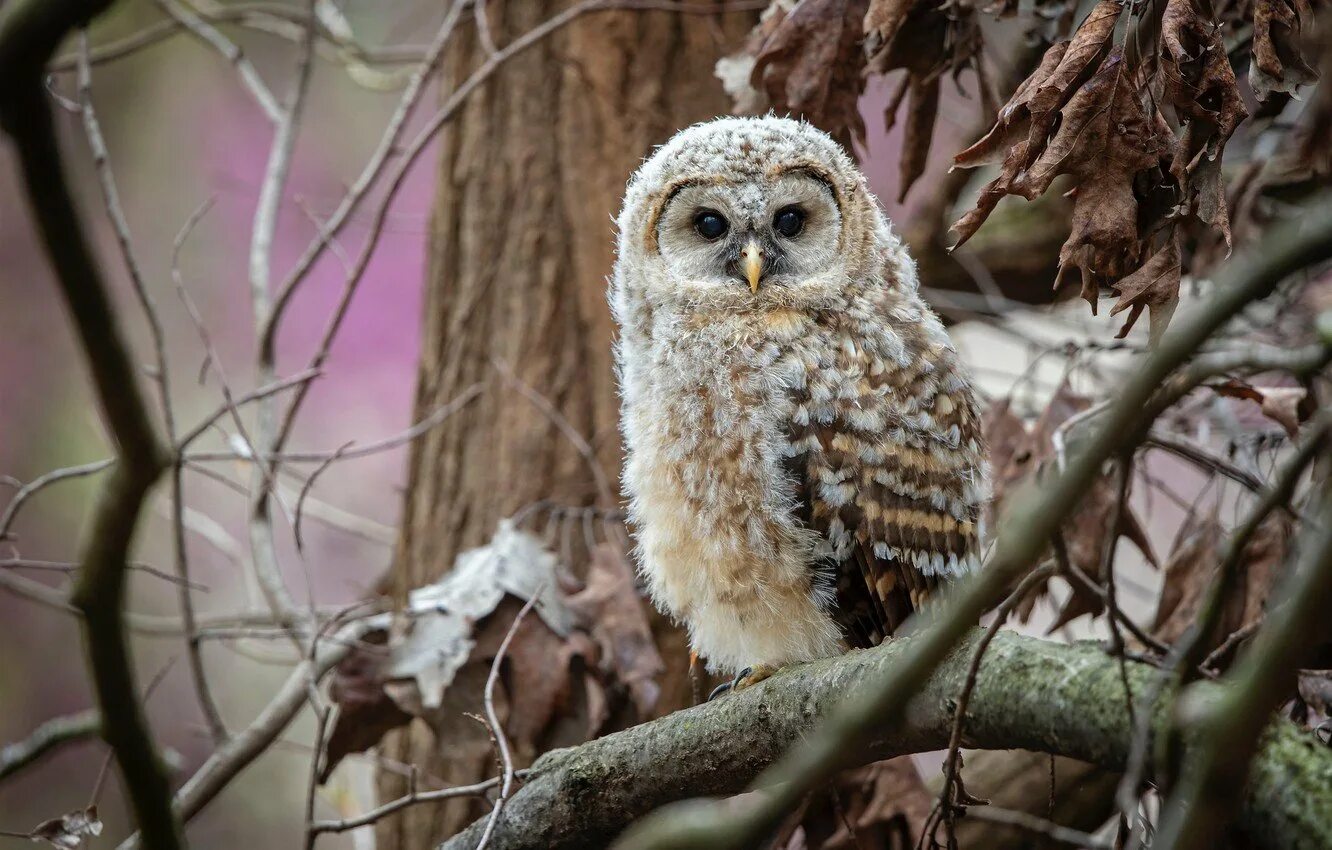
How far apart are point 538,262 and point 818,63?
1.39 meters

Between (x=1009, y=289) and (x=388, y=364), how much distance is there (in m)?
4.04

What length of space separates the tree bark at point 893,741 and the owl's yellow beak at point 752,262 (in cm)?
90

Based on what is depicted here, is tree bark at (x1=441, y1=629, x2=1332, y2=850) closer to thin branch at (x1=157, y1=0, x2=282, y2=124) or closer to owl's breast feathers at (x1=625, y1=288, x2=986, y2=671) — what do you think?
owl's breast feathers at (x1=625, y1=288, x2=986, y2=671)

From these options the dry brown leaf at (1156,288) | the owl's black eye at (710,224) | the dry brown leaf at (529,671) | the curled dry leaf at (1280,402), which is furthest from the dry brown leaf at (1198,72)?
the dry brown leaf at (529,671)

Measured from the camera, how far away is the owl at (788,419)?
7.47 ft

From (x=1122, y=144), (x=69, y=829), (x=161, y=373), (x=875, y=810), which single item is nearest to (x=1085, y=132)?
(x=1122, y=144)

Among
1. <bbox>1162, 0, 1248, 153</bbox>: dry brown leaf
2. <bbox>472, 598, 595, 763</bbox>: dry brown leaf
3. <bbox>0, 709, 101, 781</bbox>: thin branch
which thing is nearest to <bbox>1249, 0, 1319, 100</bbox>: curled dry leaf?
<bbox>1162, 0, 1248, 153</bbox>: dry brown leaf

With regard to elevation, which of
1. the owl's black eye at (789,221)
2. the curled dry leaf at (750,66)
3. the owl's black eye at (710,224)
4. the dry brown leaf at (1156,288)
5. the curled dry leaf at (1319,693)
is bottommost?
the curled dry leaf at (1319,693)

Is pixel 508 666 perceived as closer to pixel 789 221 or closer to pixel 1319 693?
pixel 789 221

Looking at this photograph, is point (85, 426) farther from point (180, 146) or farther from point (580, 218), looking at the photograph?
point (580, 218)

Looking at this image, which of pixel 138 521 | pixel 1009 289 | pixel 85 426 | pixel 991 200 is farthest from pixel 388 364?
pixel 138 521

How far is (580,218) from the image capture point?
368cm

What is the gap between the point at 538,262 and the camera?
3.70 metres

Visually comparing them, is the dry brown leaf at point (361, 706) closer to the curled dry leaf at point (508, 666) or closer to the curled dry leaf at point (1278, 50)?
the curled dry leaf at point (508, 666)
